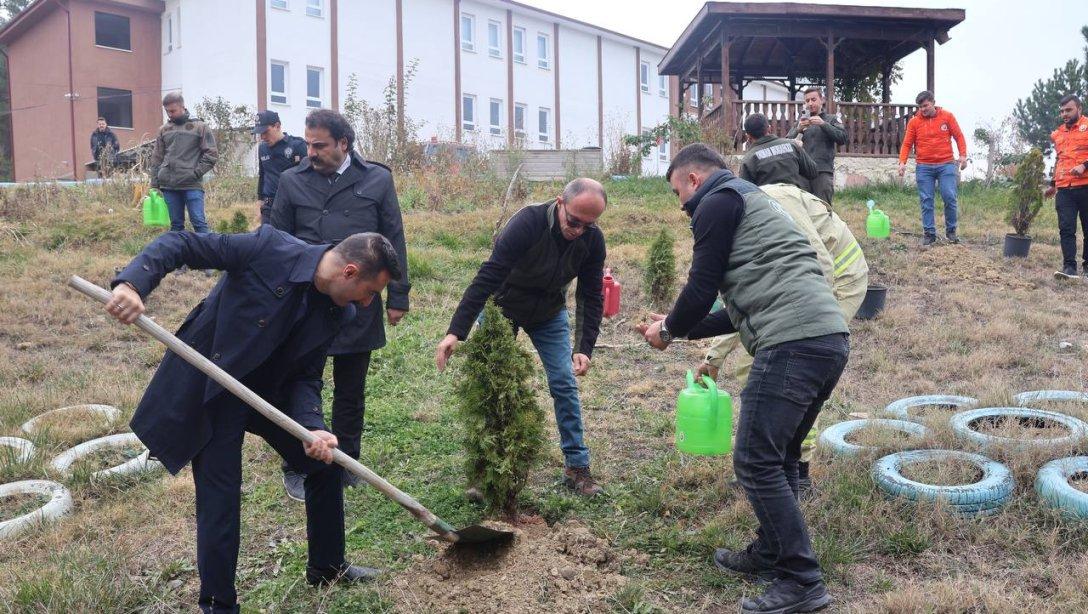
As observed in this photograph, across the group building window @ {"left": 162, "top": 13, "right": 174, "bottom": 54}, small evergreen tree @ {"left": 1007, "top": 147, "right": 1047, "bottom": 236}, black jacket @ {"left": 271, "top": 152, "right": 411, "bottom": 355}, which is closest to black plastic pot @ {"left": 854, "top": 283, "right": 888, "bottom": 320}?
small evergreen tree @ {"left": 1007, "top": 147, "right": 1047, "bottom": 236}

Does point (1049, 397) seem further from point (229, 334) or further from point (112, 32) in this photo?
point (112, 32)

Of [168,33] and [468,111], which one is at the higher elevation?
[168,33]

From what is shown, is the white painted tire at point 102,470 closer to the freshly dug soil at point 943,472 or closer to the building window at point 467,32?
the freshly dug soil at point 943,472

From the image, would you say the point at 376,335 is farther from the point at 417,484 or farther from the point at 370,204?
the point at 417,484

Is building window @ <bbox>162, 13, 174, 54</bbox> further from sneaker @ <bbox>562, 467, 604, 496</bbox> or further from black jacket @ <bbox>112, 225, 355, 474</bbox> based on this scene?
black jacket @ <bbox>112, 225, 355, 474</bbox>

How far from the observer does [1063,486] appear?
3.97 meters

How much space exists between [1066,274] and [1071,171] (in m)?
1.30

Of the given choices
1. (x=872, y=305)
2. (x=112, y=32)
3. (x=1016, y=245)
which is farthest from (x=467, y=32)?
(x=872, y=305)

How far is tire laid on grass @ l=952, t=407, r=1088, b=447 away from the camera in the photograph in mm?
4504

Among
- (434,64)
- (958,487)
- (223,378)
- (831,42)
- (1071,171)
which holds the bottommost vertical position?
(958,487)

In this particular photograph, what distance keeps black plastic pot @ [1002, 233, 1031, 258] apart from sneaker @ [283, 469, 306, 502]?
9732 millimetres

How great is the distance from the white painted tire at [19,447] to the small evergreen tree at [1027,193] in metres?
11.2

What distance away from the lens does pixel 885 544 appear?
12.7 feet

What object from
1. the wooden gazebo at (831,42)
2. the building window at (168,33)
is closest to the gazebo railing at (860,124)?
the wooden gazebo at (831,42)
